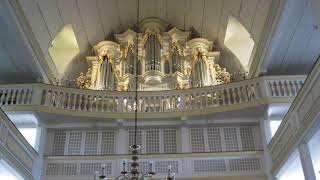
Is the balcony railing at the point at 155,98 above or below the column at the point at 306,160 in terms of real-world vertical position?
above

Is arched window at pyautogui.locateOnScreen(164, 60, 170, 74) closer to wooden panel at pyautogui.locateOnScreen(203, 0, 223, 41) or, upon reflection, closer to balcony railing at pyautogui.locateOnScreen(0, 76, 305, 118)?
wooden panel at pyautogui.locateOnScreen(203, 0, 223, 41)

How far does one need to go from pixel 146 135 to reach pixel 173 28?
6.18 m

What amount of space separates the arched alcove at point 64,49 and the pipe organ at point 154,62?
0.80 metres

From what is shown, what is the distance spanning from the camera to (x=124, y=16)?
56.7ft

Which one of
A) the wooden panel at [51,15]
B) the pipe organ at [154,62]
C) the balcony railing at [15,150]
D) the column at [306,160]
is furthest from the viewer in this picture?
the pipe organ at [154,62]

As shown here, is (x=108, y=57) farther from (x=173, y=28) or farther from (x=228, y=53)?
(x=228, y=53)

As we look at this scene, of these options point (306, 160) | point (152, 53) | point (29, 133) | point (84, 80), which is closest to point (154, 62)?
point (152, 53)

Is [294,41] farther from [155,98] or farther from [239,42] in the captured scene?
[239,42]

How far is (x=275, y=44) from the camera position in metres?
11.8

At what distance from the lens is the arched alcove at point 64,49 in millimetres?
16203

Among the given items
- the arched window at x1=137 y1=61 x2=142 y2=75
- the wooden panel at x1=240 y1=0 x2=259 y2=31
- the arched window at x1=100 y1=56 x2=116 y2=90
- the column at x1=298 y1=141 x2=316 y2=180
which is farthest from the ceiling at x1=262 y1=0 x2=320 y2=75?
the arched window at x1=100 y1=56 x2=116 y2=90

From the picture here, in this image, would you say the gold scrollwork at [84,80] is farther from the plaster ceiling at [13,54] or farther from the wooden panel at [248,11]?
the wooden panel at [248,11]

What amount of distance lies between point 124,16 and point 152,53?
8.13ft

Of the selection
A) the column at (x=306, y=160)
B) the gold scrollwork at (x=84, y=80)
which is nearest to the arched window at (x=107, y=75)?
the gold scrollwork at (x=84, y=80)
